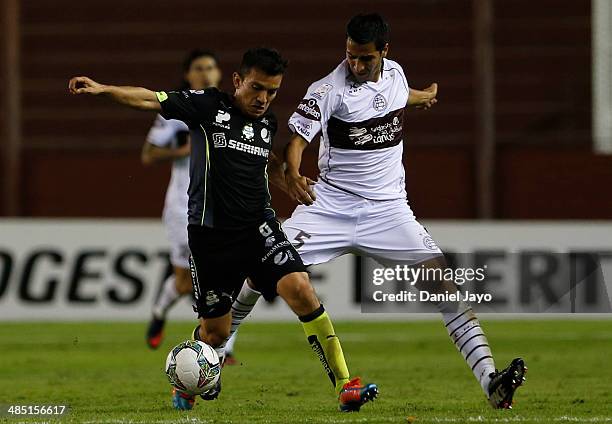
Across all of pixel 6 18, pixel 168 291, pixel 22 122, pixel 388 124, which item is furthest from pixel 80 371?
pixel 22 122

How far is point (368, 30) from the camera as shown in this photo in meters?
7.73

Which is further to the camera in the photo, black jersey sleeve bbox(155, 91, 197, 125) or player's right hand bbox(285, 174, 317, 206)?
player's right hand bbox(285, 174, 317, 206)

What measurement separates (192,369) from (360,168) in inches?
62.6

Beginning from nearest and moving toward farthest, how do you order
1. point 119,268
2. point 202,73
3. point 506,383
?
point 506,383 → point 202,73 → point 119,268

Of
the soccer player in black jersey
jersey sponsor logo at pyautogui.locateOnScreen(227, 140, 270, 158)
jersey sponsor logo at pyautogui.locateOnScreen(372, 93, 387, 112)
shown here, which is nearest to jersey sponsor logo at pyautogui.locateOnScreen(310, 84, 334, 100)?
jersey sponsor logo at pyautogui.locateOnScreen(372, 93, 387, 112)

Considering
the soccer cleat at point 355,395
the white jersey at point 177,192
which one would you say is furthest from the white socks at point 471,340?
the white jersey at point 177,192

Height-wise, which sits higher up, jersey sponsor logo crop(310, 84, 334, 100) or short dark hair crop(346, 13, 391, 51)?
short dark hair crop(346, 13, 391, 51)

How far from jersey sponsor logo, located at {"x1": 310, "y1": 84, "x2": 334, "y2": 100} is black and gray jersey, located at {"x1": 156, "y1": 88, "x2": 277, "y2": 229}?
46cm

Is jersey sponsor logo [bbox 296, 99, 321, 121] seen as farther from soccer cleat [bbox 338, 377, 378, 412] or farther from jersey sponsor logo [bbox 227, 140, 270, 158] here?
soccer cleat [bbox 338, 377, 378, 412]

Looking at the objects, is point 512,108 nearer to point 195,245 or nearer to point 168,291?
point 168,291

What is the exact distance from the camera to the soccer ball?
24.6 ft

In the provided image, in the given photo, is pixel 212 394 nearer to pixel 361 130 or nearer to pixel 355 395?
pixel 355 395

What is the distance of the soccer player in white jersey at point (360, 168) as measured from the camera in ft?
26.0

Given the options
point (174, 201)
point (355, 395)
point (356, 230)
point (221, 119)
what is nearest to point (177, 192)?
point (174, 201)
